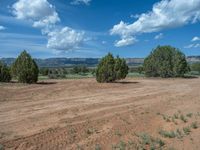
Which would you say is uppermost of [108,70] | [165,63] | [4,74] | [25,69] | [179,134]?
[165,63]

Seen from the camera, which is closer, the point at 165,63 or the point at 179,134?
the point at 179,134

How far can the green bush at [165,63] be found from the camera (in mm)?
52250

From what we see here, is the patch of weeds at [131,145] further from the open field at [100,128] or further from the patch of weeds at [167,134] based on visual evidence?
the patch of weeds at [167,134]

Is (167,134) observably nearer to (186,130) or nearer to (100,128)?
(186,130)

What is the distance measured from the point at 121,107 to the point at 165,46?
4270 cm

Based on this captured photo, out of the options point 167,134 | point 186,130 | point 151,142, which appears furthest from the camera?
point 186,130

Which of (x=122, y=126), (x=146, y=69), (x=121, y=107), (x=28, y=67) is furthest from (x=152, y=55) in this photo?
(x=122, y=126)

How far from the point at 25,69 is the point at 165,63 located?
28.3 m

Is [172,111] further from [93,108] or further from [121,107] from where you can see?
[93,108]

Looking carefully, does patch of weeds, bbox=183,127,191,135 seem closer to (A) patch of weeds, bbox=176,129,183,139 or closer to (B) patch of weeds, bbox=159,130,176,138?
(A) patch of weeds, bbox=176,129,183,139

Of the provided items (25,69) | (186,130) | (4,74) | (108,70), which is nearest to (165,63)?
(108,70)

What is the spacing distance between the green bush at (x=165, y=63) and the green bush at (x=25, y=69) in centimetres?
2639

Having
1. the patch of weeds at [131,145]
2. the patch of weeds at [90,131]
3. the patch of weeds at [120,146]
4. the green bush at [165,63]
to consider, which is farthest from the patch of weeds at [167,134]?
the green bush at [165,63]

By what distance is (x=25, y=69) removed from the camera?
32.4 metres
